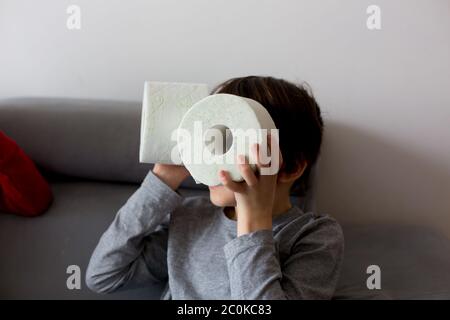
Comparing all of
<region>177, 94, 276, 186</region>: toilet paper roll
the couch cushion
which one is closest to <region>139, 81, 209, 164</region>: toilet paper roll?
<region>177, 94, 276, 186</region>: toilet paper roll

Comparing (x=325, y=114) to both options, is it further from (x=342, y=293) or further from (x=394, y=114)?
(x=342, y=293)

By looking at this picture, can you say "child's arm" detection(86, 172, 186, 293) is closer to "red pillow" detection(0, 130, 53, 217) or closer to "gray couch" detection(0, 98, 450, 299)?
"gray couch" detection(0, 98, 450, 299)

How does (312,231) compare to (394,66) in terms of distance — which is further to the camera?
(394,66)

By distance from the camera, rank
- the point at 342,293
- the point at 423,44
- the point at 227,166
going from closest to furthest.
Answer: the point at 227,166, the point at 342,293, the point at 423,44

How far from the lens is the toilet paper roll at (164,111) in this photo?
67 centimetres

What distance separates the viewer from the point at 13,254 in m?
0.92

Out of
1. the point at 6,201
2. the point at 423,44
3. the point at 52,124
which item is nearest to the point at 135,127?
the point at 52,124

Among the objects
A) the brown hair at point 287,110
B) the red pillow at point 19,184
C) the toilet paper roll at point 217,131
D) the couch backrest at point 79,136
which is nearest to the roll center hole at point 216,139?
the toilet paper roll at point 217,131

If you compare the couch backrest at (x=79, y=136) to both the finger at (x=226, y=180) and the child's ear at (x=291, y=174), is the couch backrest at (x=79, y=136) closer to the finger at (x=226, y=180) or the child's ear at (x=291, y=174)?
the child's ear at (x=291, y=174)

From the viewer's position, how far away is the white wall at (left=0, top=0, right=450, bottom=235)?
3.28 ft

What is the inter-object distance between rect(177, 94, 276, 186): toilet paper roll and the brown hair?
0.12m

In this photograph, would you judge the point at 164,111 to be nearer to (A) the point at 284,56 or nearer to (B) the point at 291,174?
(B) the point at 291,174

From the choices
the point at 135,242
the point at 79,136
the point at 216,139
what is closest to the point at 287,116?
the point at 216,139
